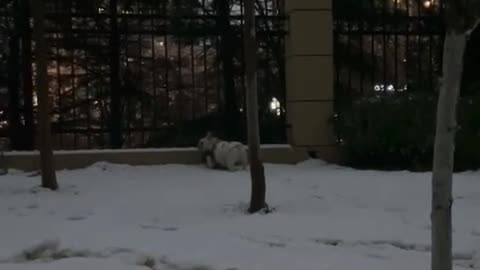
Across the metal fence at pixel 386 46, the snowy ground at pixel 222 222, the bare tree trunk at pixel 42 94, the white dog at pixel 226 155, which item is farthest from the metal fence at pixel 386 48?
the bare tree trunk at pixel 42 94

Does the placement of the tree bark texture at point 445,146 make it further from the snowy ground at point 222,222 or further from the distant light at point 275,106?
the distant light at point 275,106

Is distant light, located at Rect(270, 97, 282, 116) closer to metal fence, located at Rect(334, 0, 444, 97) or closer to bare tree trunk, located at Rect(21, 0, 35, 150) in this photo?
metal fence, located at Rect(334, 0, 444, 97)

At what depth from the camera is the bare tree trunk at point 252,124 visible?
24.4 ft

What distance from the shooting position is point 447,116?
3701mm

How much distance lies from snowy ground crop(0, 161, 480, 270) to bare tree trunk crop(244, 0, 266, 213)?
0.20 metres

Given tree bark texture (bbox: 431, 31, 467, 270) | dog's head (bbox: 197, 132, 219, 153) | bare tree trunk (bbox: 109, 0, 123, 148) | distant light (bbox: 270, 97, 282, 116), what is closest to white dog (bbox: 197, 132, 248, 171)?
dog's head (bbox: 197, 132, 219, 153)

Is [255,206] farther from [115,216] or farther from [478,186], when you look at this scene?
[478,186]

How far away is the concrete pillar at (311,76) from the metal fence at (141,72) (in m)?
0.45

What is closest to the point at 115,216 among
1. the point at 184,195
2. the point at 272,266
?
the point at 184,195

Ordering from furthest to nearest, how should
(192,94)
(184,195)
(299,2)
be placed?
1. (192,94)
2. (299,2)
3. (184,195)

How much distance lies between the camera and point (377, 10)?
12750mm

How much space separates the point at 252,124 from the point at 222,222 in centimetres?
102

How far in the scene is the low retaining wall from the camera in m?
10.5

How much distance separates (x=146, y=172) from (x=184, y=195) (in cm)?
191
